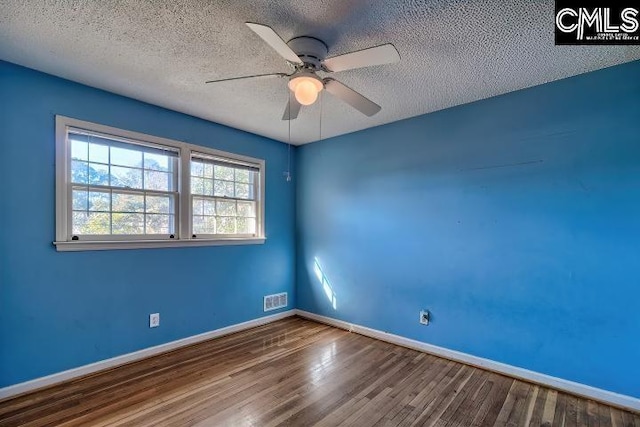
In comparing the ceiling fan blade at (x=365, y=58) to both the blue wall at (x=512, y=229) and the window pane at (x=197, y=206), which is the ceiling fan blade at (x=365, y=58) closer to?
the blue wall at (x=512, y=229)

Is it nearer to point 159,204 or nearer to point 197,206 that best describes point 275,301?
point 197,206

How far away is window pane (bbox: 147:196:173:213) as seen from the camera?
10.1ft

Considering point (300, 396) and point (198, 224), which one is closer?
point (300, 396)

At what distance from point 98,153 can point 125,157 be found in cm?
21

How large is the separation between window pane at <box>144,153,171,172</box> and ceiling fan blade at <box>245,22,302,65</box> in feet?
6.65

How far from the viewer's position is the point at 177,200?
3.24 metres

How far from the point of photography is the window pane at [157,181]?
9.98ft

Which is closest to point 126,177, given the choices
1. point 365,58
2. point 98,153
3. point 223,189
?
point 98,153

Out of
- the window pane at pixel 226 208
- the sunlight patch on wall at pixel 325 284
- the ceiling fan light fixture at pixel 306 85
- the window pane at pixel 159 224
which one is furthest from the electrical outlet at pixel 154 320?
the ceiling fan light fixture at pixel 306 85

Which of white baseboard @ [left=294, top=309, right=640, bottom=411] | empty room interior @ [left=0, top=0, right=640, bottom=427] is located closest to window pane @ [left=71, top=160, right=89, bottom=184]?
empty room interior @ [left=0, top=0, right=640, bottom=427]

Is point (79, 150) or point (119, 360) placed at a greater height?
point (79, 150)

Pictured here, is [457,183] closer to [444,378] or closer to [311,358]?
[444,378]

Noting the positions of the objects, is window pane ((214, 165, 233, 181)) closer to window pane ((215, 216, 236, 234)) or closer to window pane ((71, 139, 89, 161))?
window pane ((215, 216, 236, 234))

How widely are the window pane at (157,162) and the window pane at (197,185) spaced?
289 mm
